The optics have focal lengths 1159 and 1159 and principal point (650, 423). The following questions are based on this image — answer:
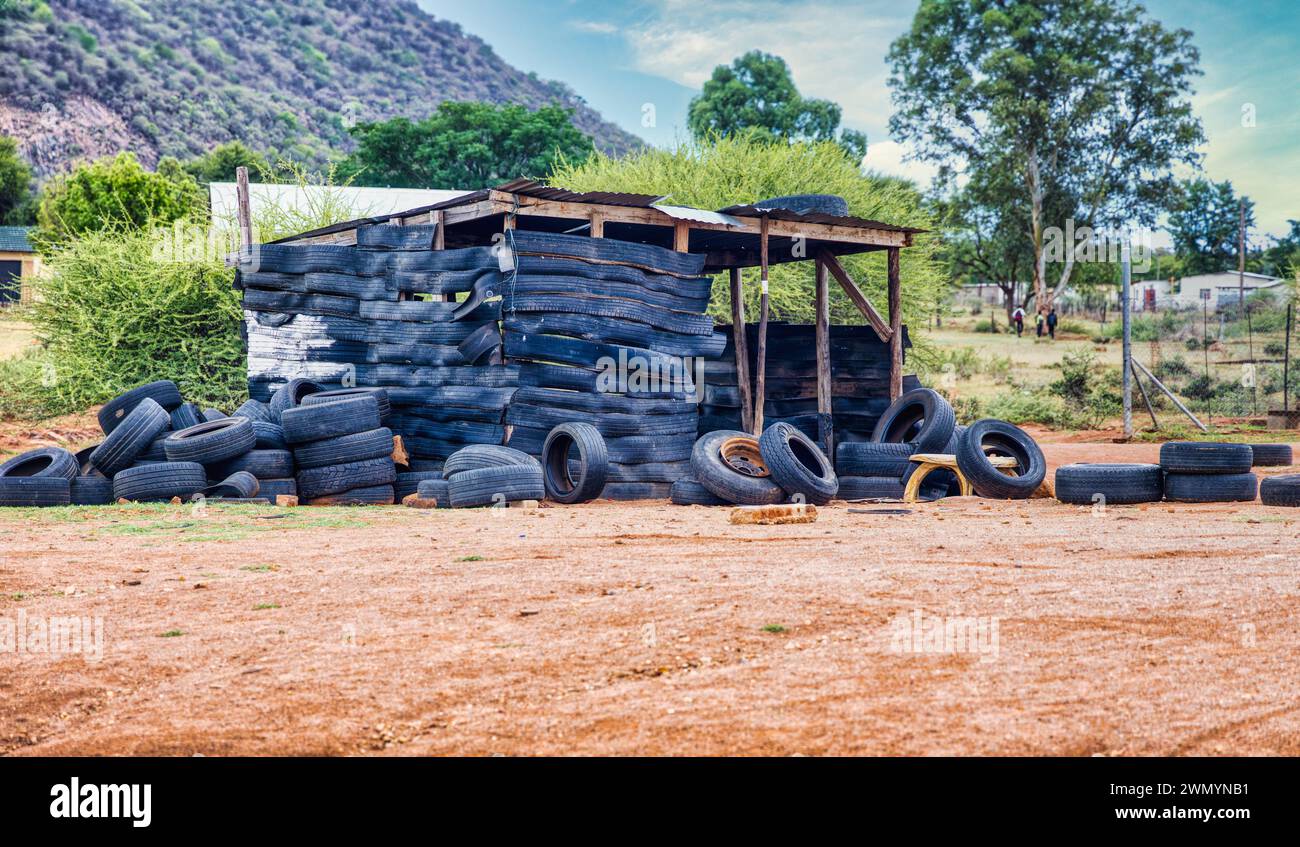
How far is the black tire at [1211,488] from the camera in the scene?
463 inches

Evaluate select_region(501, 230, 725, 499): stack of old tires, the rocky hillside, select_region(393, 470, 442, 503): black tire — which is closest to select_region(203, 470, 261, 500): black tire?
select_region(393, 470, 442, 503): black tire

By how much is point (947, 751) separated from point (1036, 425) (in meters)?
23.6

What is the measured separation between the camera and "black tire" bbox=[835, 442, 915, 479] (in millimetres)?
13984

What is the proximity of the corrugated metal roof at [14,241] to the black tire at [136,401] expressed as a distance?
3596 cm

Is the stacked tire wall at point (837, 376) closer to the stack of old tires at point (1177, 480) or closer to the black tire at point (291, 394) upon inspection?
the stack of old tires at point (1177, 480)

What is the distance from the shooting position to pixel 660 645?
5078mm

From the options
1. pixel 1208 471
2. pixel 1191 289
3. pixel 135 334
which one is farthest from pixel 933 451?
pixel 1191 289

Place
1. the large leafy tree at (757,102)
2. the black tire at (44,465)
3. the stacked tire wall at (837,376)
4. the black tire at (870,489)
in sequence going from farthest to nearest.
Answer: the large leafy tree at (757,102)
the stacked tire wall at (837,376)
the black tire at (870,489)
the black tire at (44,465)

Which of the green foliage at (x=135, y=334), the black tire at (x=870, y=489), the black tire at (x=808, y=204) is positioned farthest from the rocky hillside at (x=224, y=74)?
the black tire at (x=870, y=489)

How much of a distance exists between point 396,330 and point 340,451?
2.14m

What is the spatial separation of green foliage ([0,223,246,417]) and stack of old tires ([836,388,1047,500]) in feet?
39.5

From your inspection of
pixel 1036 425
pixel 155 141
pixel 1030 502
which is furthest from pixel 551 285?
pixel 155 141

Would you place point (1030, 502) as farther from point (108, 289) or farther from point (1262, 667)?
point (108, 289)

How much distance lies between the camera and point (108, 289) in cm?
2158
